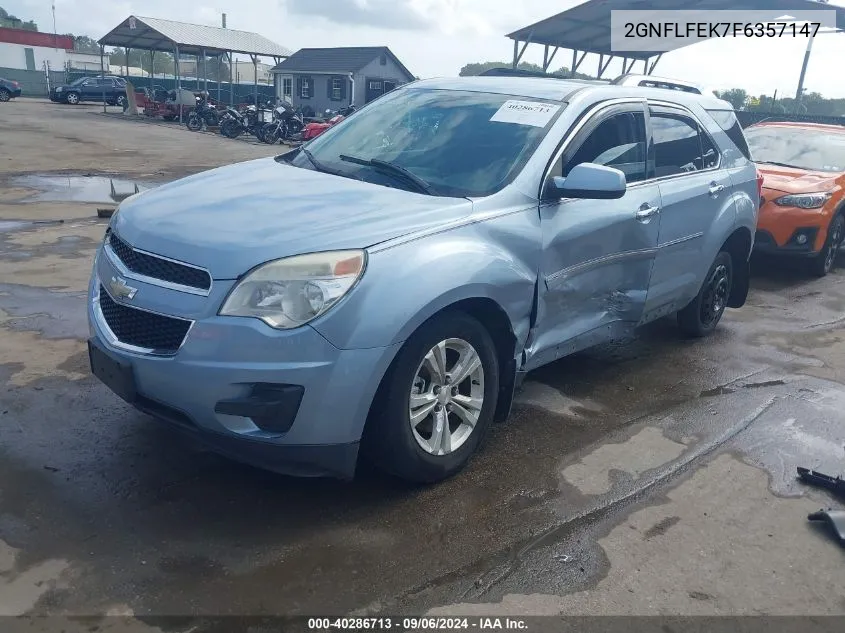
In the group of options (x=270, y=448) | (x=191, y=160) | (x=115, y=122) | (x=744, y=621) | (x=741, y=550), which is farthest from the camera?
(x=115, y=122)

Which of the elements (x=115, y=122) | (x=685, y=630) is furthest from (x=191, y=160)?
(x=685, y=630)

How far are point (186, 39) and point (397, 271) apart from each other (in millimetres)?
32645

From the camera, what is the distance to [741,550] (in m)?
3.12

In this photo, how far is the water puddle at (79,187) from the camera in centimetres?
1095

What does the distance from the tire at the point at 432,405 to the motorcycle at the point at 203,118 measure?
90.9ft

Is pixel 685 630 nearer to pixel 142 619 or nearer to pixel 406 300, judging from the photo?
pixel 406 300

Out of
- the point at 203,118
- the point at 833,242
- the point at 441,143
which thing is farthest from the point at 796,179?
the point at 203,118

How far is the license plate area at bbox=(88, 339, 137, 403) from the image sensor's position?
2979 mm

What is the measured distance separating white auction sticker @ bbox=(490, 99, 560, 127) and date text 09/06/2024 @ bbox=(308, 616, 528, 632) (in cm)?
250

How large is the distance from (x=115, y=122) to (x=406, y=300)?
1191 inches

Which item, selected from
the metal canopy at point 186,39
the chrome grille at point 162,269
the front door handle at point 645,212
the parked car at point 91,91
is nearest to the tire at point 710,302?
the front door handle at point 645,212

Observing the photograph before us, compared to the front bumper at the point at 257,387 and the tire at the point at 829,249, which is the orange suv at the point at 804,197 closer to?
the tire at the point at 829,249

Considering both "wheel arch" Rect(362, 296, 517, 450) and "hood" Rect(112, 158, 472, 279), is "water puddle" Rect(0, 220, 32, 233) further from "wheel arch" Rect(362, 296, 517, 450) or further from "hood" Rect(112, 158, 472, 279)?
"wheel arch" Rect(362, 296, 517, 450)

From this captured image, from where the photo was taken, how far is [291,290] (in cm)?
285
